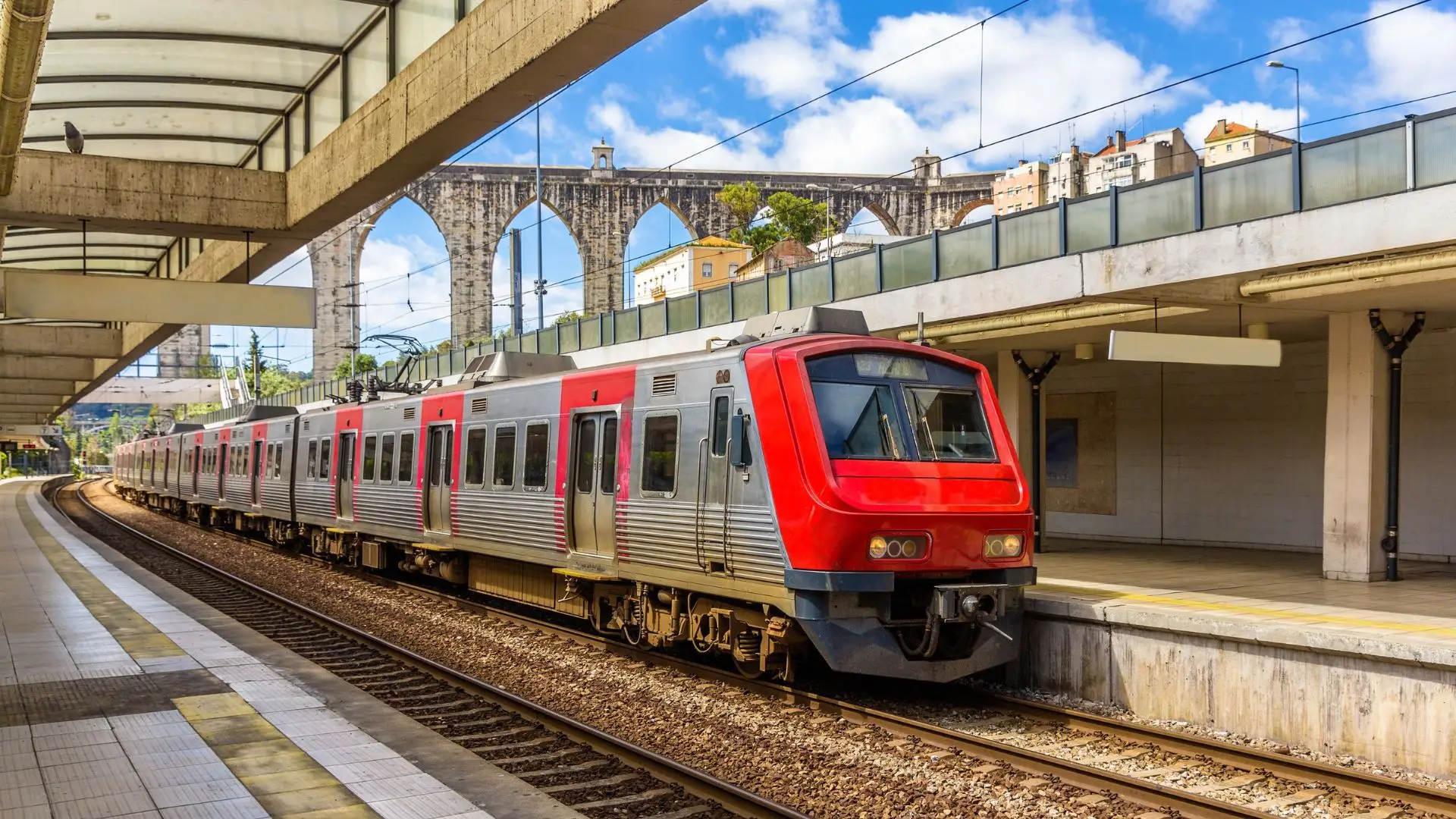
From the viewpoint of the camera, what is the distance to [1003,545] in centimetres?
1016

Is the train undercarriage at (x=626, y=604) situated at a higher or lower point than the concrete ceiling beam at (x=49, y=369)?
lower

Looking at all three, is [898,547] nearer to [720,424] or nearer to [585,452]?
[720,424]

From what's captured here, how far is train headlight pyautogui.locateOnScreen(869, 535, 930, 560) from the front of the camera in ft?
30.8

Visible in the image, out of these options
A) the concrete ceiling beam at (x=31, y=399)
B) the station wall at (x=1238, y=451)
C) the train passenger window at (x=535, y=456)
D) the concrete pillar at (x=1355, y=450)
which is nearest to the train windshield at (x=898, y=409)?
the train passenger window at (x=535, y=456)

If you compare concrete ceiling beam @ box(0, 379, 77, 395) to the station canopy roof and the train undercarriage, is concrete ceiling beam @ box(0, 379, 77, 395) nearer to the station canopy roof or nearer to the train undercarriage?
the train undercarriage

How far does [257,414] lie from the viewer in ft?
98.0

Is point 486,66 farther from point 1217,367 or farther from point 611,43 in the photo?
point 1217,367

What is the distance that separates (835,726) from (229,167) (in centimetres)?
1141

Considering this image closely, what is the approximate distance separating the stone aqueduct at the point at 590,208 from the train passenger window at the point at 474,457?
240 ft

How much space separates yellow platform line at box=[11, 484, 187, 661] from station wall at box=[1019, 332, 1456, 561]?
14869 millimetres

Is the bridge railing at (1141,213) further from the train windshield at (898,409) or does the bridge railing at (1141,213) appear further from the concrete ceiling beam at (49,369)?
the concrete ceiling beam at (49,369)

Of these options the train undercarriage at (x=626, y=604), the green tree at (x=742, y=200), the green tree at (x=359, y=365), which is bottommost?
the train undercarriage at (x=626, y=604)

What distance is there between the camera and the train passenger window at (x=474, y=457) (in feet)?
50.9

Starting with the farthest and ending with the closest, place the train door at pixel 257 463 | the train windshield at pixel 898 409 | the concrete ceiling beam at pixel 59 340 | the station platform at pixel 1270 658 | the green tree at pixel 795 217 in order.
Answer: the green tree at pixel 795 217 → the concrete ceiling beam at pixel 59 340 → the train door at pixel 257 463 → the train windshield at pixel 898 409 → the station platform at pixel 1270 658
